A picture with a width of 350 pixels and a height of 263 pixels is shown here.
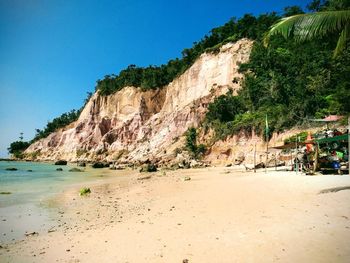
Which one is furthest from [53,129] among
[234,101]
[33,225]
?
[33,225]

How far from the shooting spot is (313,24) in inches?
343

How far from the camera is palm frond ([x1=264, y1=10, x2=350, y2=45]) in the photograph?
27.9 ft

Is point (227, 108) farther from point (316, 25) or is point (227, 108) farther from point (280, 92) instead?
point (316, 25)

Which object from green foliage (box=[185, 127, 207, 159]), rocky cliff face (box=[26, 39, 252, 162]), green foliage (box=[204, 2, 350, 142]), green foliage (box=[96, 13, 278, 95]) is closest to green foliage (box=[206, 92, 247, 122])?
green foliage (box=[204, 2, 350, 142])

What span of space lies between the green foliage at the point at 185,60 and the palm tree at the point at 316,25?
40.0m

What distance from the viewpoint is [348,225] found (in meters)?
5.57

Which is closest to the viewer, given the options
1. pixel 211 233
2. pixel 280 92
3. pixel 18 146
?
pixel 211 233

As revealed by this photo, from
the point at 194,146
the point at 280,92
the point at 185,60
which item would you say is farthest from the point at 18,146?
the point at 280,92

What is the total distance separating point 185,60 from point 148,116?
1444 centimetres

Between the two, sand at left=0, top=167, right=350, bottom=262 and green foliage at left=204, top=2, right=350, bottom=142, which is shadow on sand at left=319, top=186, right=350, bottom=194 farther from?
green foliage at left=204, top=2, right=350, bottom=142

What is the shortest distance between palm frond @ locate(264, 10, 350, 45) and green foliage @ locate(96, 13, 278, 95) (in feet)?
131

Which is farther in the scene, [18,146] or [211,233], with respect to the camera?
[18,146]

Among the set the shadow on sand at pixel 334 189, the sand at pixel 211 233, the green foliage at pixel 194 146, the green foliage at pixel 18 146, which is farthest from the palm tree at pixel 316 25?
the green foliage at pixel 18 146

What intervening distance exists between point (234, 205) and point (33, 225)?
5796 mm
